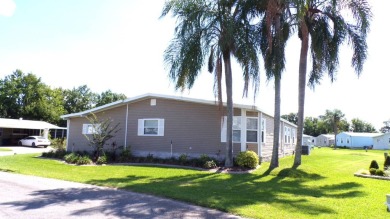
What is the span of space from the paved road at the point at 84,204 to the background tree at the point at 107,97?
1918 inches

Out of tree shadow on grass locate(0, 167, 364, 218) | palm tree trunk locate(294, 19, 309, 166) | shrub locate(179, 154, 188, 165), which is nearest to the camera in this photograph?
tree shadow on grass locate(0, 167, 364, 218)

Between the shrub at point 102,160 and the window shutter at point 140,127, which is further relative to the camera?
the window shutter at point 140,127

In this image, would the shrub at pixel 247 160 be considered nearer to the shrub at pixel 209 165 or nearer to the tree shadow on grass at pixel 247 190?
the shrub at pixel 209 165

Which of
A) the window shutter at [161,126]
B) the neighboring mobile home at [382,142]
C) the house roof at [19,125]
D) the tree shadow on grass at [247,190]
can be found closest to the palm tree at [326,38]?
the tree shadow on grass at [247,190]

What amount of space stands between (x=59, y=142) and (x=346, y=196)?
19.2 meters

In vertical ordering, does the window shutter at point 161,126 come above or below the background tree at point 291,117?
below

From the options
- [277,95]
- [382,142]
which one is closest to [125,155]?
[277,95]

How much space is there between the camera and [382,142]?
59938 mm

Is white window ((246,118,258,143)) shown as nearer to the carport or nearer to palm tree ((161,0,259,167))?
palm tree ((161,0,259,167))

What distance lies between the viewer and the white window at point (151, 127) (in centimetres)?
1881

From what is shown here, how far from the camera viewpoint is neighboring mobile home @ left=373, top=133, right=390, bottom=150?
5878 cm

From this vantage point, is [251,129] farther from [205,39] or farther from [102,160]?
[102,160]

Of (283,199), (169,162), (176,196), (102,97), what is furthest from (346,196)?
(102,97)

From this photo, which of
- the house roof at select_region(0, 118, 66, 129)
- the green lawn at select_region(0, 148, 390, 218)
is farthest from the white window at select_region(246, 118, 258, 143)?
the house roof at select_region(0, 118, 66, 129)
